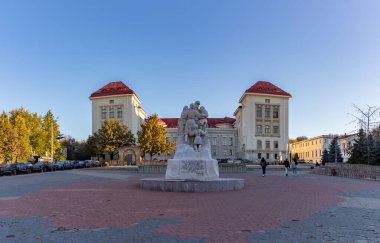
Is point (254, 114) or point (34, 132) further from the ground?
point (254, 114)

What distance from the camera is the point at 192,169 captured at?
53.7 feet

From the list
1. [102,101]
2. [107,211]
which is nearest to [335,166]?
[107,211]

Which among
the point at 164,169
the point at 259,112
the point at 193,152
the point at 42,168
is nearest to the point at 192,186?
the point at 193,152

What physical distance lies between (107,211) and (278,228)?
4.75 m

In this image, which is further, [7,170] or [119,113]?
[119,113]

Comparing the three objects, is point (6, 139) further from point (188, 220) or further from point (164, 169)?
point (188, 220)

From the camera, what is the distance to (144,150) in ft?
219

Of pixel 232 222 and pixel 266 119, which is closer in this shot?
pixel 232 222

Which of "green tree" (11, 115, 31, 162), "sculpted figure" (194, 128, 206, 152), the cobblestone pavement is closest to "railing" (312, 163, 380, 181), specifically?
"sculpted figure" (194, 128, 206, 152)

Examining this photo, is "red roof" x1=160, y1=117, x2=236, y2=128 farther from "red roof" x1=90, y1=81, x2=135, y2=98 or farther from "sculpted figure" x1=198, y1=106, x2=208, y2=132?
"sculpted figure" x1=198, y1=106, x2=208, y2=132

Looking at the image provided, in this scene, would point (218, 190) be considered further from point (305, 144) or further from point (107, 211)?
point (305, 144)

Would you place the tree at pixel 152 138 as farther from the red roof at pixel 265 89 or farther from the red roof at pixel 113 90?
the red roof at pixel 265 89

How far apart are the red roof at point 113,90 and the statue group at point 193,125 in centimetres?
7411

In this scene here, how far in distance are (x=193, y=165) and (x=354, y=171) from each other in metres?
17.5
